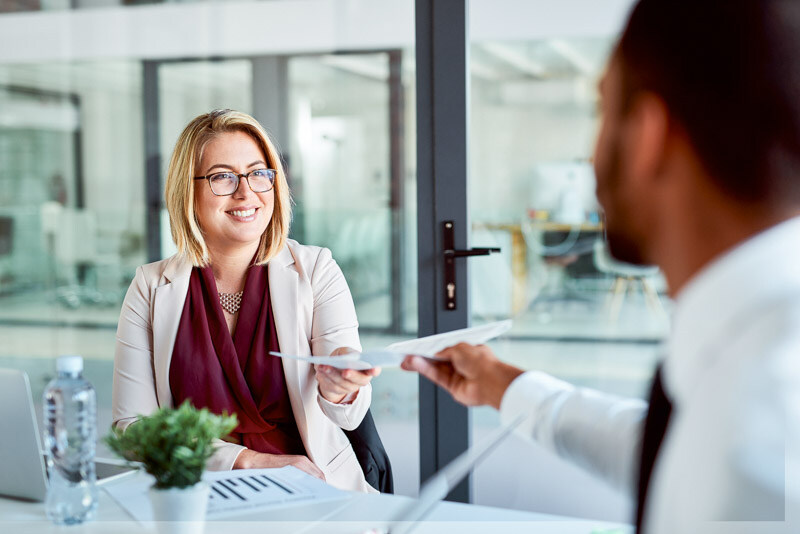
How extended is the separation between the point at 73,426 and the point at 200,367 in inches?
22.4

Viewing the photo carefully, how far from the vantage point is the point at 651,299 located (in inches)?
118

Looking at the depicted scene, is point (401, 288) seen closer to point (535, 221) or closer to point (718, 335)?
point (535, 221)

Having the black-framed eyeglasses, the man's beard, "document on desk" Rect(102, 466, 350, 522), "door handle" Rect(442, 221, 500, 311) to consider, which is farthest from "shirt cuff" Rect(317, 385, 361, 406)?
the man's beard

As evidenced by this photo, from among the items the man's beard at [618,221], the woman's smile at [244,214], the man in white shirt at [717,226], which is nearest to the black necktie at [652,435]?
the man in white shirt at [717,226]

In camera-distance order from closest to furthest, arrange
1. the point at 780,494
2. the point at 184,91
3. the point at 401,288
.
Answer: the point at 780,494
the point at 401,288
the point at 184,91

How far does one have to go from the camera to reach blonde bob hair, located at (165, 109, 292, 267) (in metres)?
2.29

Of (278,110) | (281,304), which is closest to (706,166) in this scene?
(281,304)

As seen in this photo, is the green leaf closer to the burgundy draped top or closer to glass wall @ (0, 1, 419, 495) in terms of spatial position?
the burgundy draped top

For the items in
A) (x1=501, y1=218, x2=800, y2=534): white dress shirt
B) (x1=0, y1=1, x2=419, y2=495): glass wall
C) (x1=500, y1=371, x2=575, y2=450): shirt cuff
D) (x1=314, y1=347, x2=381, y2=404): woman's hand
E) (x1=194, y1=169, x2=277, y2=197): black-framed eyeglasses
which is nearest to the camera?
(x1=501, y1=218, x2=800, y2=534): white dress shirt

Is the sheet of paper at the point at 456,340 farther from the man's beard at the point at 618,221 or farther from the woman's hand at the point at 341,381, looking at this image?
the man's beard at the point at 618,221

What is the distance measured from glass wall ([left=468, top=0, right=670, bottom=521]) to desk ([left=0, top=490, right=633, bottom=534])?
157 centimetres

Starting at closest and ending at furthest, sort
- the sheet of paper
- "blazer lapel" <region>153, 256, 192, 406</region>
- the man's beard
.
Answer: the man's beard
the sheet of paper
"blazer lapel" <region>153, 256, 192, 406</region>

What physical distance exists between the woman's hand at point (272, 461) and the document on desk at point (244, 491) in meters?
0.12

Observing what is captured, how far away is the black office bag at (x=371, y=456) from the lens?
216 cm
